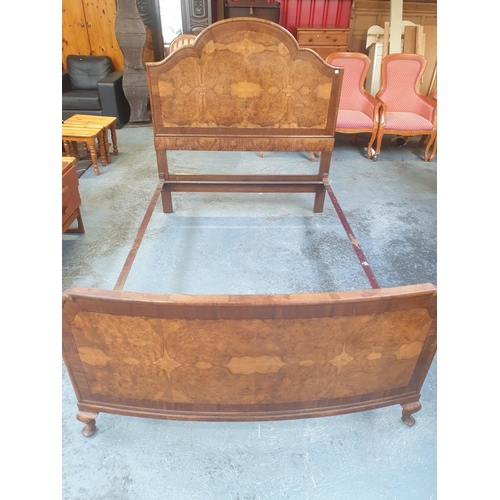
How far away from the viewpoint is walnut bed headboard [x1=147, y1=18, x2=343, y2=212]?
7.97ft

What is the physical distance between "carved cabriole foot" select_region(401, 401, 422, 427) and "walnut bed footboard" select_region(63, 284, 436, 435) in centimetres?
7

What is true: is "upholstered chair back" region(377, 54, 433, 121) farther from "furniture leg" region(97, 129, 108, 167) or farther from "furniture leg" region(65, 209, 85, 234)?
"furniture leg" region(65, 209, 85, 234)

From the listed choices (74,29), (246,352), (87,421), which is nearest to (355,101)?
(246,352)

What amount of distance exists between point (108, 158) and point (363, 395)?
3.88m

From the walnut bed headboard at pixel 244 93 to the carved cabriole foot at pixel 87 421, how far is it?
75.1 inches

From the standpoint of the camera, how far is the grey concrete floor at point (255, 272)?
146cm

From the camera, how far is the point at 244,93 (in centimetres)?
260

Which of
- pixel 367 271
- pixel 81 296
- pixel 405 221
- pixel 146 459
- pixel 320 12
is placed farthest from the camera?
pixel 320 12

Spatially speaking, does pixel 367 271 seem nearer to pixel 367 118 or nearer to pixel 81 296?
pixel 81 296

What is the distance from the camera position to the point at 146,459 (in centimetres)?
151

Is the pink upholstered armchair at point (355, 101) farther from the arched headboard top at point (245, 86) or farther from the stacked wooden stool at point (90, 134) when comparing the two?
the stacked wooden stool at point (90, 134)

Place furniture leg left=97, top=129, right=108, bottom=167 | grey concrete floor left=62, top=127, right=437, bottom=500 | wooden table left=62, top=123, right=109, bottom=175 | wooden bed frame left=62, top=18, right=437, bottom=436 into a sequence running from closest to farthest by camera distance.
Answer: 1. wooden bed frame left=62, top=18, right=437, bottom=436
2. grey concrete floor left=62, top=127, right=437, bottom=500
3. wooden table left=62, top=123, right=109, bottom=175
4. furniture leg left=97, top=129, right=108, bottom=167

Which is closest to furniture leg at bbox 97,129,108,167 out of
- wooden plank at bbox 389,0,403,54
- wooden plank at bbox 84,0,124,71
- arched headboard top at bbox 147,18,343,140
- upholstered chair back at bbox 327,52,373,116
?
arched headboard top at bbox 147,18,343,140

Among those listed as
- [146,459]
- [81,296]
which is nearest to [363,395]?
[146,459]
